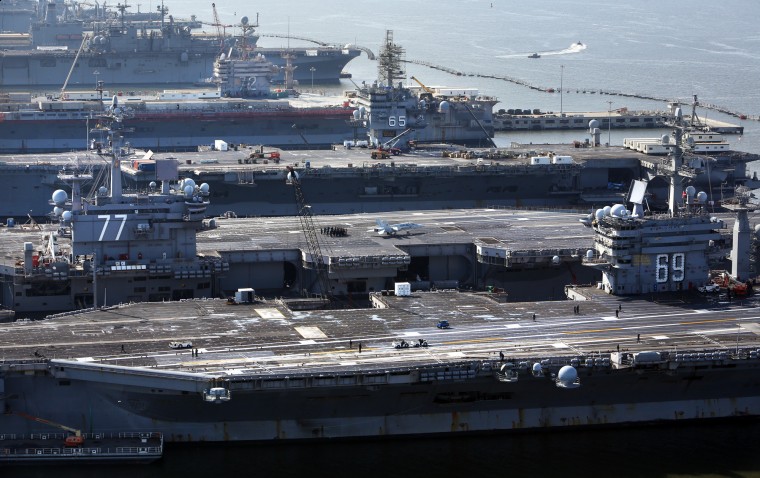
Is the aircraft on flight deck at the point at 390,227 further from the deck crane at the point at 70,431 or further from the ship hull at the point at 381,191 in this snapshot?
the deck crane at the point at 70,431

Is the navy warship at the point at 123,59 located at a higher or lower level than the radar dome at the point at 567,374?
higher

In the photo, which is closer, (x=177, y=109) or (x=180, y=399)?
(x=180, y=399)

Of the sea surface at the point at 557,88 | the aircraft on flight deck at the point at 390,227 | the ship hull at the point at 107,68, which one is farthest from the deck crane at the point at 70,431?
the ship hull at the point at 107,68

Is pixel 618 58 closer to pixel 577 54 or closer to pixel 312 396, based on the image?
pixel 577 54

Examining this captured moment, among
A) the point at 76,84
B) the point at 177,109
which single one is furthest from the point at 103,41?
the point at 177,109

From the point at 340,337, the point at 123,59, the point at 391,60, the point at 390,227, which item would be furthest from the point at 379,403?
the point at 123,59

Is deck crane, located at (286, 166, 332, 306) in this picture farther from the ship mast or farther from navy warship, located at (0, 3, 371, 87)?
navy warship, located at (0, 3, 371, 87)
